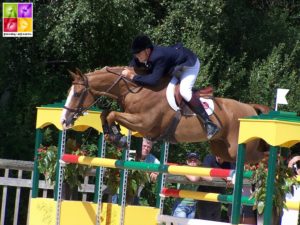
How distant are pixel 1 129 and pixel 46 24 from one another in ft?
5.57

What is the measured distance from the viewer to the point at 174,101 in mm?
6297

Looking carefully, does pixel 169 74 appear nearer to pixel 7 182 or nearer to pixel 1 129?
pixel 7 182

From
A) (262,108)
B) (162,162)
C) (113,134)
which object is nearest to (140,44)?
(113,134)

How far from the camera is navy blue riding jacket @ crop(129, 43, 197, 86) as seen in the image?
20.1ft

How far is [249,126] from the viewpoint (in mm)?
5262

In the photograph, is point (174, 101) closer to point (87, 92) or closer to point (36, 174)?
point (87, 92)

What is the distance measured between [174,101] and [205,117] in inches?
11.6

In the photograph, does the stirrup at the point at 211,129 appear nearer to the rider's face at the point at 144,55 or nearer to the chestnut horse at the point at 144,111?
the chestnut horse at the point at 144,111

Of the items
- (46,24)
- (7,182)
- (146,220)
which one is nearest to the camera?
(146,220)

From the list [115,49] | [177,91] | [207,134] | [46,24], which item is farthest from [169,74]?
[115,49]

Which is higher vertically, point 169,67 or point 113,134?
point 169,67

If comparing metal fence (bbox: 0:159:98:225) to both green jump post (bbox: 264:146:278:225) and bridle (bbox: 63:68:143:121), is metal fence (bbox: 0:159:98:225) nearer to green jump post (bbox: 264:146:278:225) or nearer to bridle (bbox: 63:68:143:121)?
bridle (bbox: 63:68:143:121)

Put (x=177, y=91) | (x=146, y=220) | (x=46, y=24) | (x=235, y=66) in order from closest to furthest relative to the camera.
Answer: (x=177, y=91)
(x=146, y=220)
(x=46, y=24)
(x=235, y=66)

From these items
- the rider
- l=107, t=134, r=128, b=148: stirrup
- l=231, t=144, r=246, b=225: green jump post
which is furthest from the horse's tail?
l=231, t=144, r=246, b=225: green jump post
